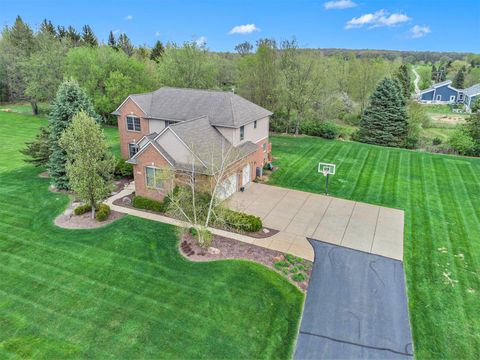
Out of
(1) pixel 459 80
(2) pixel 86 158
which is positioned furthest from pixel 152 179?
(1) pixel 459 80

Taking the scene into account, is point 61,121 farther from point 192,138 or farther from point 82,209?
point 192,138

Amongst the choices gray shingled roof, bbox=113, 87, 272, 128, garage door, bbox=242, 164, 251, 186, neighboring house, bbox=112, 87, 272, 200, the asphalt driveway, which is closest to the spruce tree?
neighboring house, bbox=112, 87, 272, 200

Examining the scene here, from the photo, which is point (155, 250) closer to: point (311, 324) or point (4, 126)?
point (311, 324)

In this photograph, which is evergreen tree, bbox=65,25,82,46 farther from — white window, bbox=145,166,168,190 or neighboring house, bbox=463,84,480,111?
neighboring house, bbox=463,84,480,111

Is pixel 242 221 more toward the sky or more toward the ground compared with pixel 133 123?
more toward the ground

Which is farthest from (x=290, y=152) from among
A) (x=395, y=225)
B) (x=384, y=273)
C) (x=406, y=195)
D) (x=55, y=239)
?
(x=55, y=239)

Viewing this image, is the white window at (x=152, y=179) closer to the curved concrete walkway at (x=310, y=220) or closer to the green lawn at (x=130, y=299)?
the curved concrete walkway at (x=310, y=220)
